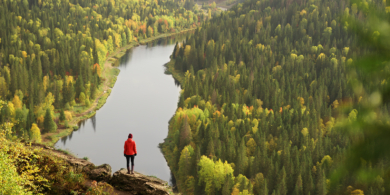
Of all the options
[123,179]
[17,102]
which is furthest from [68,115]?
[123,179]

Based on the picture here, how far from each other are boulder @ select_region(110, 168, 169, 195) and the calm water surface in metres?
63.7

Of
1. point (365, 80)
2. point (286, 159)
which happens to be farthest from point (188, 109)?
point (365, 80)

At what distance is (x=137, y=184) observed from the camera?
35.6 meters

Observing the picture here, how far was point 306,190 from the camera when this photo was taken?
8644cm

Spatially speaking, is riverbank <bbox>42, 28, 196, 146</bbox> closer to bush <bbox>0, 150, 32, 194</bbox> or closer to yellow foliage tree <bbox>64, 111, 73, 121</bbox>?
yellow foliage tree <bbox>64, 111, 73, 121</bbox>

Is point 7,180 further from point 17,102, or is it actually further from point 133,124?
point 17,102

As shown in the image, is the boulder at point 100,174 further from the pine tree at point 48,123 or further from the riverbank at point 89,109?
the pine tree at point 48,123

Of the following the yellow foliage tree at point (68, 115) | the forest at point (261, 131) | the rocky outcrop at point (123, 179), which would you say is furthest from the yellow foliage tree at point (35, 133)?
the rocky outcrop at point (123, 179)

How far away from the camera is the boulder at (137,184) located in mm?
34719

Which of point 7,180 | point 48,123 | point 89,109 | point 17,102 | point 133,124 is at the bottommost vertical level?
point 7,180

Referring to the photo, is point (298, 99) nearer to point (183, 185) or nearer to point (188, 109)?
point (188, 109)

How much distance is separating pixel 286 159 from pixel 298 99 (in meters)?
46.9

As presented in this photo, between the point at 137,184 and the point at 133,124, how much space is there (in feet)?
317

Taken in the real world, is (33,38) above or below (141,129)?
above
